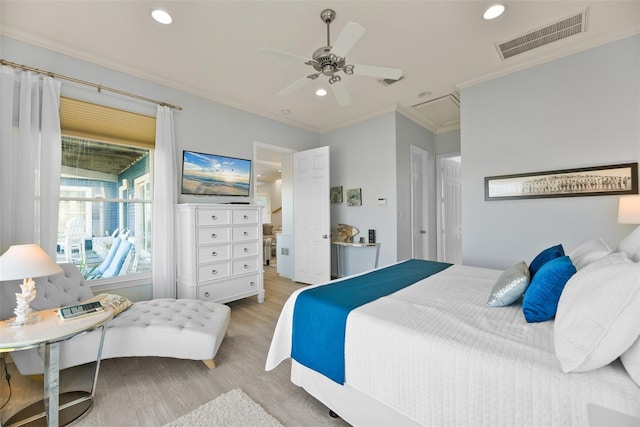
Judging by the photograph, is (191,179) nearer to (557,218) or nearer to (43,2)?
(43,2)

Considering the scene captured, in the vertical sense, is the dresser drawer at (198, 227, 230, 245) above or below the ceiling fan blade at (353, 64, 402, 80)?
below

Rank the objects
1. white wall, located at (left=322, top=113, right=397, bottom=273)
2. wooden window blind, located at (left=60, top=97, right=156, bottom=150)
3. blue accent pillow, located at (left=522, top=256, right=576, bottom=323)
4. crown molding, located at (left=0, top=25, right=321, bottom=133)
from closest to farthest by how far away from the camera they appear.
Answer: blue accent pillow, located at (left=522, top=256, right=576, bottom=323) → crown molding, located at (left=0, top=25, right=321, bottom=133) → wooden window blind, located at (left=60, top=97, right=156, bottom=150) → white wall, located at (left=322, top=113, right=397, bottom=273)

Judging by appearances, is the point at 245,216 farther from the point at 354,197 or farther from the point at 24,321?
the point at 24,321

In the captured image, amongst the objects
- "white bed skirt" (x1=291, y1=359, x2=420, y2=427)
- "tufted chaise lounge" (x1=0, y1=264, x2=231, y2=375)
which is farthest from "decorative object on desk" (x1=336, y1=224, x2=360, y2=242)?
"white bed skirt" (x1=291, y1=359, x2=420, y2=427)

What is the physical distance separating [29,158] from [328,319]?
2.95 metres

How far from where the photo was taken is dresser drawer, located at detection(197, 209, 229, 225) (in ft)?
10.1

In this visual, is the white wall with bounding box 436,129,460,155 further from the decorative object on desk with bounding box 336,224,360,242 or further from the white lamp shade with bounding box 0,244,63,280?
the white lamp shade with bounding box 0,244,63,280

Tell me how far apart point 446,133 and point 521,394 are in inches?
194

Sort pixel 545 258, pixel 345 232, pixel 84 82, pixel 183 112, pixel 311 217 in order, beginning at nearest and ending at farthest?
pixel 545 258 < pixel 84 82 < pixel 183 112 < pixel 311 217 < pixel 345 232

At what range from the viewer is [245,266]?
3.50 m

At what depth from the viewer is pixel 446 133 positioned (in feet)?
16.5

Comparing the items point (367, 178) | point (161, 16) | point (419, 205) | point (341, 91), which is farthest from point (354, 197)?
point (161, 16)

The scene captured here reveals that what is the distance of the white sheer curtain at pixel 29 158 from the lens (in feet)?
7.29

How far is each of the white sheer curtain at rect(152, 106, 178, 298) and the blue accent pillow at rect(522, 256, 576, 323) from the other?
332 cm
